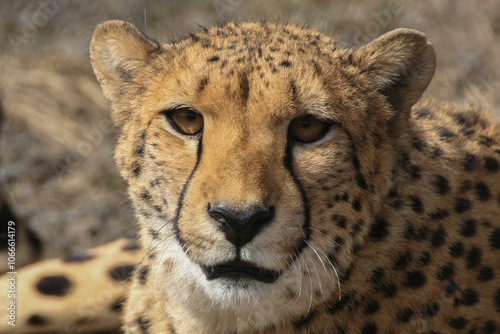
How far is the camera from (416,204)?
7.43 ft

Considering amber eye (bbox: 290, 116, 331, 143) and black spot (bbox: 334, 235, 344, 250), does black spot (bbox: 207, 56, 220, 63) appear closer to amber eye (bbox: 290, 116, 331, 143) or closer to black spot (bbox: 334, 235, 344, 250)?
amber eye (bbox: 290, 116, 331, 143)

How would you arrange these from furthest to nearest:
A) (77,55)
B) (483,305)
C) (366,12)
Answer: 1. (77,55)
2. (366,12)
3. (483,305)

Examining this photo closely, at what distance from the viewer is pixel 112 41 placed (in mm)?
2420

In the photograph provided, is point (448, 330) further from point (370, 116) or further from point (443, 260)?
point (370, 116)

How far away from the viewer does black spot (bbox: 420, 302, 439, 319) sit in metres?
2.24

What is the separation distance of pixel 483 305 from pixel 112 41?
58.3 inches

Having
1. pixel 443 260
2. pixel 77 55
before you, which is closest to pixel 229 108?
pixel 443 260

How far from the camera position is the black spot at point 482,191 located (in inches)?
94.7

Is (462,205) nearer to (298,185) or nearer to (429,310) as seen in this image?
(429,310)

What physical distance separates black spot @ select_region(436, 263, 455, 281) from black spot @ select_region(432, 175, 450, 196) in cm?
23

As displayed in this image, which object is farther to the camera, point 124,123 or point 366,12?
point 366,12

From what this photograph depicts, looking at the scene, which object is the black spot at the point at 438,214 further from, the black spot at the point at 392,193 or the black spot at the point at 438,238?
the black spot at the point at 392,193

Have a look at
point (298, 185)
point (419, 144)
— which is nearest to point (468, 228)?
point (419, 144)

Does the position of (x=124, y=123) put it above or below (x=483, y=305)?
above
